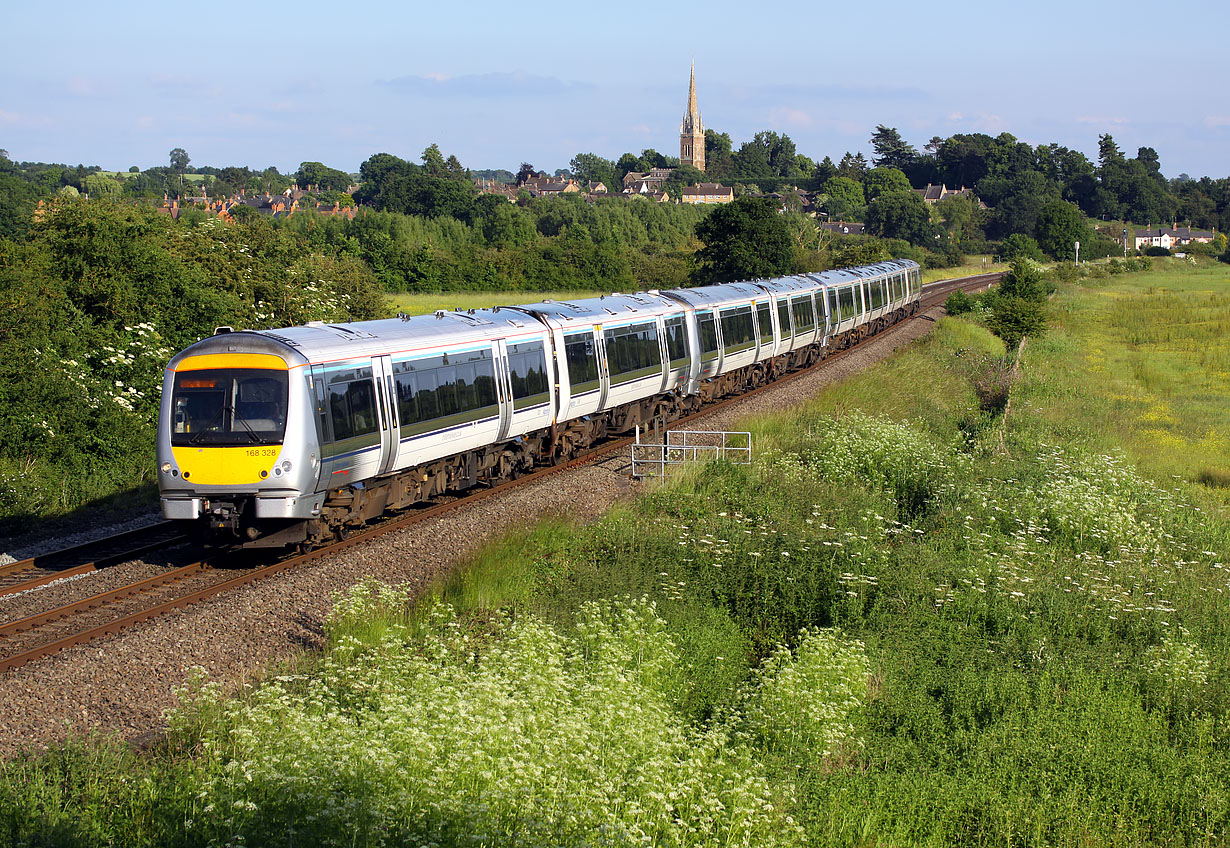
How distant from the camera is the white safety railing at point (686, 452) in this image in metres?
18.4

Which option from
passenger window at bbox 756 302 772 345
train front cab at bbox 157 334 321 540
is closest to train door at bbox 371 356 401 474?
train front cab at bbox 157 334 321 540

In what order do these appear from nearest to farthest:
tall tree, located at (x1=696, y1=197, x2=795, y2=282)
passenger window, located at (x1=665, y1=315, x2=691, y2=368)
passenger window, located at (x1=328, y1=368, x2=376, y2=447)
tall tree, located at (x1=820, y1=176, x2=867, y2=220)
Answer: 1. passenger window, located at (x1=328, y1=368, x2=376, y2=447)
2. passenger window, located at (x1=665, y1=315, x2=691, y2=368)
3. tall tree, located at (x1=696, y1=197, x2=795, y2=282)
4. tall tree, located at (x1=820, y1=176, x2=867, y2=220)

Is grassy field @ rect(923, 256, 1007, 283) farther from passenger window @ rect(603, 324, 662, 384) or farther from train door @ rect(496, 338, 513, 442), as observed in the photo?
train door @ rect(496, 338, 513, 442)

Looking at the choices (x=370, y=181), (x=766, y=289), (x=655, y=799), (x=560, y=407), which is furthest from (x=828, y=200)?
(x=655, y=799)

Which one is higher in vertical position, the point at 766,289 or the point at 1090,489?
the point at 766,289

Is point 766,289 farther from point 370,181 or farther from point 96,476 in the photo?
point 370,181

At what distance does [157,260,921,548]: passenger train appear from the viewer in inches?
503

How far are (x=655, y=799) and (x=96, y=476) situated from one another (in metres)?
14.4

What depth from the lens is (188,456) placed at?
12.8 metres

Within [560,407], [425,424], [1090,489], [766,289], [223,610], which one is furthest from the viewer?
[766,289]

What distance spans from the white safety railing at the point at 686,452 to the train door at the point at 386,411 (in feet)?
15.8

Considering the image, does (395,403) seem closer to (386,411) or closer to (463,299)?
(386,411)

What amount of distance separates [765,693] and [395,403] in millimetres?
7340

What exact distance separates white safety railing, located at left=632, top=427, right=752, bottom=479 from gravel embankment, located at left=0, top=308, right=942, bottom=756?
1.90 meters
